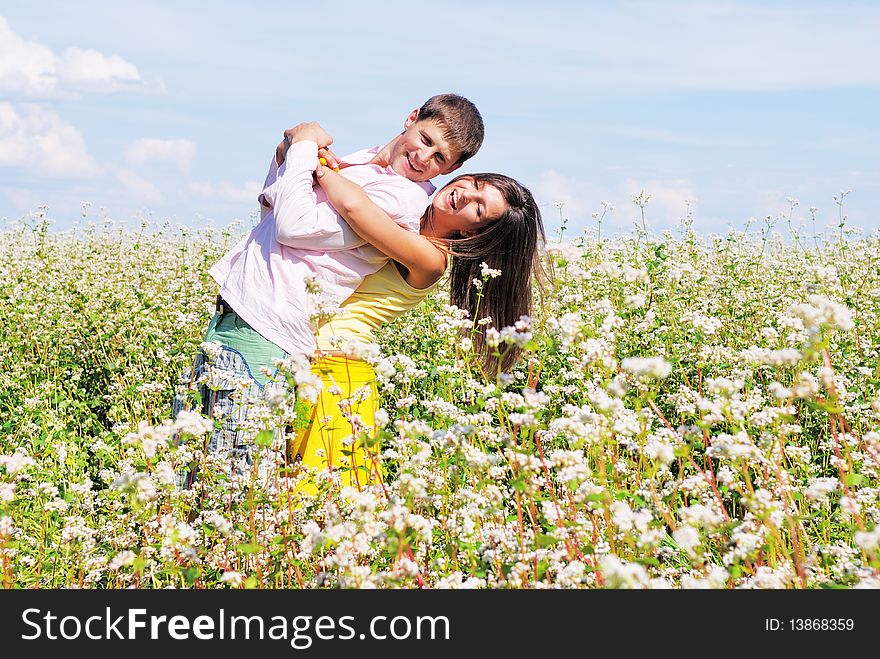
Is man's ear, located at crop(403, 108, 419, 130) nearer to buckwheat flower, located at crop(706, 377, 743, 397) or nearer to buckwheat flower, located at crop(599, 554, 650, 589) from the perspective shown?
buckwheat flower, located at crop(706, 377, 743, 397)

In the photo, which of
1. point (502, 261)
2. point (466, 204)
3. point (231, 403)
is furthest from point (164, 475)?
point (502, 261)

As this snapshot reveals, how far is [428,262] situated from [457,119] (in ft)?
2.21

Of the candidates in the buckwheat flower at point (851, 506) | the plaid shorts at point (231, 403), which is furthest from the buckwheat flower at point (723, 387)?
the plaid shorts at point (231, 403)

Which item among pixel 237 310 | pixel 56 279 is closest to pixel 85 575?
pixel 237 310

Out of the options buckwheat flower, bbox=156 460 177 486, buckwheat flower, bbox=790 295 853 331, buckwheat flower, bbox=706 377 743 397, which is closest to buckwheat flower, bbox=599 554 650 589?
buckwheat flower, bbox=706 377 743 397

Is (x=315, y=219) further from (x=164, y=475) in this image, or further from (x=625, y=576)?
(x=625, y=576)

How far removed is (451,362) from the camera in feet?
14.0

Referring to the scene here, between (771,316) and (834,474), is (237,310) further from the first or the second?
(771,316)

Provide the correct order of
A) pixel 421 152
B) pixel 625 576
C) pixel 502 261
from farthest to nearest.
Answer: pixel 502 261 < pixel 421 152 < pixel 625 576

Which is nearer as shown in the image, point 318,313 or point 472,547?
point 472,547

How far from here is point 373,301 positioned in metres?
4.09

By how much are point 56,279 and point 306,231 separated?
456 centimetres

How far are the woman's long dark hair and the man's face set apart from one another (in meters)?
0.19

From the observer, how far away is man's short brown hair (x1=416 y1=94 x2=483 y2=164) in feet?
12.6
